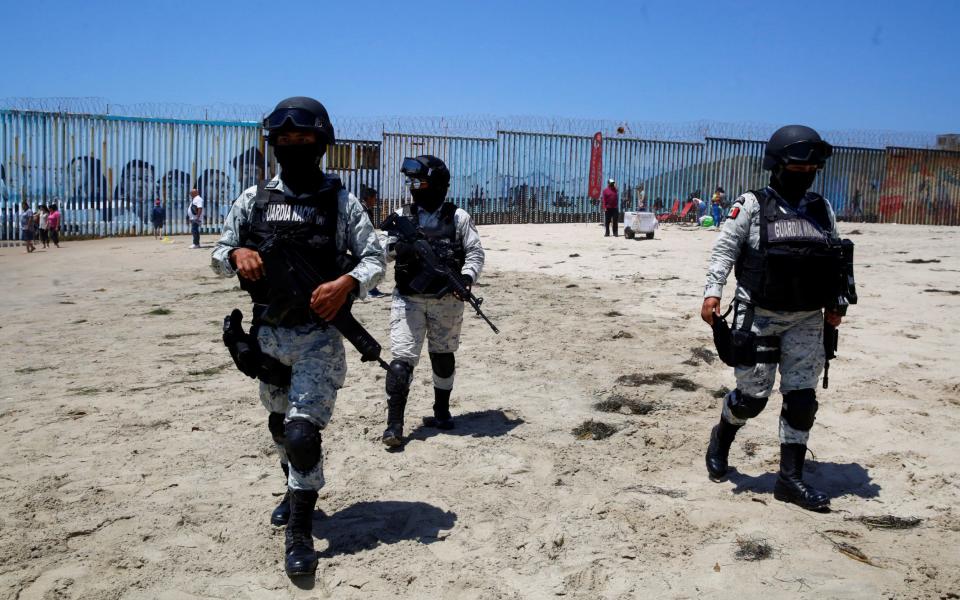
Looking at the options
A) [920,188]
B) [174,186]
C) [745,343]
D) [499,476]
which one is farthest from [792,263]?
[920,188]

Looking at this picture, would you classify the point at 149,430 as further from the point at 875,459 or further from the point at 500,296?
the point at 500,296

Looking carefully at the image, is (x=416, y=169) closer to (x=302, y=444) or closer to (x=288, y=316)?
(x=288, y=316)

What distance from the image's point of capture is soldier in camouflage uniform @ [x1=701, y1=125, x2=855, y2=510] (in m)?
3.89

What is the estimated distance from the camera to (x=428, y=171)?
5129mm

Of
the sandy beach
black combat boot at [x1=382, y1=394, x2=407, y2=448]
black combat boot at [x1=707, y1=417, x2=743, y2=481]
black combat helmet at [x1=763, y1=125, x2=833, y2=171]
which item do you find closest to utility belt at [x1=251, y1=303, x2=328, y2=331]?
the sandy beach

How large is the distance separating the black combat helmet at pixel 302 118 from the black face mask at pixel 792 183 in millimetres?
2149

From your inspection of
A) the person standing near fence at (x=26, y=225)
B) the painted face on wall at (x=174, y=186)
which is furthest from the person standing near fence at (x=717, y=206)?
the person standing near fence at (x=26, y=225)

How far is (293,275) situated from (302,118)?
64 cm

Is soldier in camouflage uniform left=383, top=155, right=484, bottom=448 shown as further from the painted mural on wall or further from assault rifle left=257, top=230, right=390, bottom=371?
the painted mural on wall

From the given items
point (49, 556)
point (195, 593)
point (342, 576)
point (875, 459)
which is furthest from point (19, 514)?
point (875, 459)

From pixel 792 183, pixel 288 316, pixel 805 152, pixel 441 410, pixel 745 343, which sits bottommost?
pixel 441 410

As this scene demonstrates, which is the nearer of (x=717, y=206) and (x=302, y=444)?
(x=302, y=444)

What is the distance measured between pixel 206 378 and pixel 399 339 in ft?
6.96

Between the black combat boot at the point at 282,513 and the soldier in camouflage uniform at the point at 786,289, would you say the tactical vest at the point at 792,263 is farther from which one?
the black combat boot at the point at 282,513
